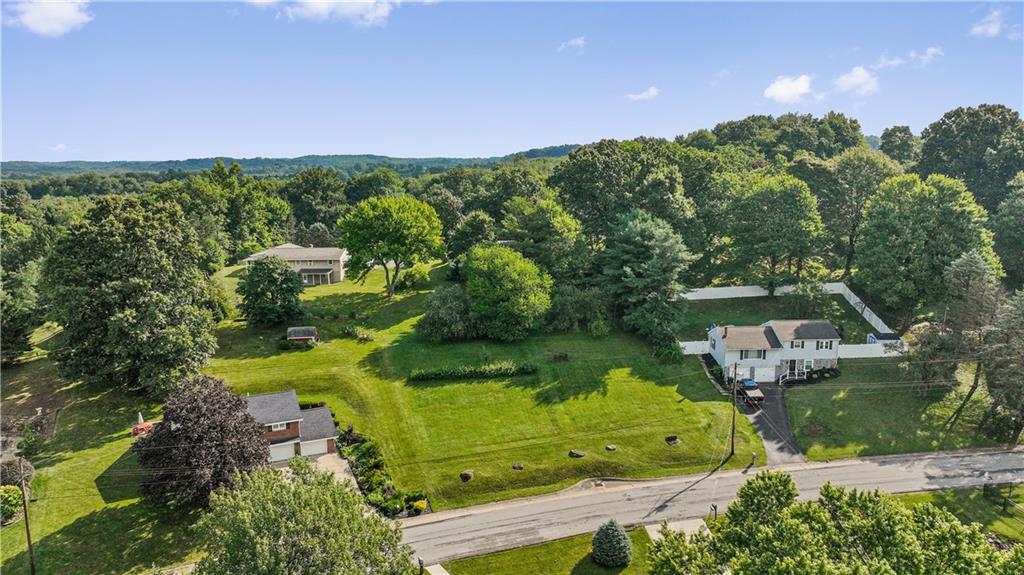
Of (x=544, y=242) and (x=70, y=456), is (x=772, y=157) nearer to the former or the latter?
(x=544, y=242)

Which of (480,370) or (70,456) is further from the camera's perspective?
(480,370)

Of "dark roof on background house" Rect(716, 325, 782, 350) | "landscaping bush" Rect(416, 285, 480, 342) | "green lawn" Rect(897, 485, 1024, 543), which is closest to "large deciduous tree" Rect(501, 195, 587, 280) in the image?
"landscaping bush" Rect(416, 285, 480, 342)

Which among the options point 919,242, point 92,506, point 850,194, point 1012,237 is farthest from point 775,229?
point 92,506

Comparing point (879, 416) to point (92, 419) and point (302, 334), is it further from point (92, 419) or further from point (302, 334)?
point (92, 419)

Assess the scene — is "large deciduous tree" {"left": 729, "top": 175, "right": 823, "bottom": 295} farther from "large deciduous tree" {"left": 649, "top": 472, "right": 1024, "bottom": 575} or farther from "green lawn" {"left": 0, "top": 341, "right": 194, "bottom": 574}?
"green lawn" {"left": 0, "top": 341, "right": 194, "bottom": 574}

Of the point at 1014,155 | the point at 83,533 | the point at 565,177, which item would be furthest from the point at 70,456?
the point at 1014,155

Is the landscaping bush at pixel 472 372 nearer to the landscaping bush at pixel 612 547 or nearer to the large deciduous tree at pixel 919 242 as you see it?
the landscaping bush at pixel 612 547

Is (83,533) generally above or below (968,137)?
below
